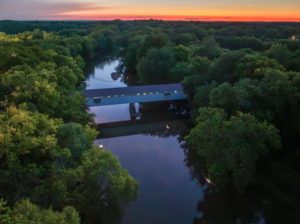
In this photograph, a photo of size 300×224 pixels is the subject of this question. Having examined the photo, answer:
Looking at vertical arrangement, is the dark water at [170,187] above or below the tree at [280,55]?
below

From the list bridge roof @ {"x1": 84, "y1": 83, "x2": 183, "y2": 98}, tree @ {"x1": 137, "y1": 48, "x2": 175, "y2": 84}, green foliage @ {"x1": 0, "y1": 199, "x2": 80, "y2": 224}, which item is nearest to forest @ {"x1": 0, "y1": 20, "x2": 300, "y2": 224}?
green foliage @ {"x1": 0, "y1": 199, "x2": 80, "y2": 224}

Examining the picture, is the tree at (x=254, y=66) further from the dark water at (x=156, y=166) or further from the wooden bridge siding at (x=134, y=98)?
the dark water at (x=156, y=166)

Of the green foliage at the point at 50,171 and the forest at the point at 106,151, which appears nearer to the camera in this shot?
the green foliage at the point at 50,171

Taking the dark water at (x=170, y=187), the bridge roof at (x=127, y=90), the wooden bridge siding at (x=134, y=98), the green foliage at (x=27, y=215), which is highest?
the green foliage at (x=27, y=215)

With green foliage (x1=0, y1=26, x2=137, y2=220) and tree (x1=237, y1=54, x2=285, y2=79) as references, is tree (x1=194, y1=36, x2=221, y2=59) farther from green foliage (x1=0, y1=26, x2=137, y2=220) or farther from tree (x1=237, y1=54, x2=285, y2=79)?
green foliage (x1=0, y1=26, x2=137, y2=220)

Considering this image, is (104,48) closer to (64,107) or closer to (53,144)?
(64,107)

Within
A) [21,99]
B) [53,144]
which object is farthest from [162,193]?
[21,99]

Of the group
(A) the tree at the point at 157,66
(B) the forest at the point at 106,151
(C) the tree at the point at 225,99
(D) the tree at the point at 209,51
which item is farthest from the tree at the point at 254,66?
(A) the tree at the point at 157,66

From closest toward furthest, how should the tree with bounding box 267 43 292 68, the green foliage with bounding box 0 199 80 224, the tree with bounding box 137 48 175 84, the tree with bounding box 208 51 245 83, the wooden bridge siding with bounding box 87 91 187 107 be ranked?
the green foliage with bounding box 0 199 80 224
the tree with bounding box 208 51 245 83
the wooden bridge siding with bounding box 87 91 187 107
the tree with bounding box 267 43 292 68
the tree with bounding box 137 48 175 84

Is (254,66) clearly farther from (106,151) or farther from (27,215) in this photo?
(27,215)
